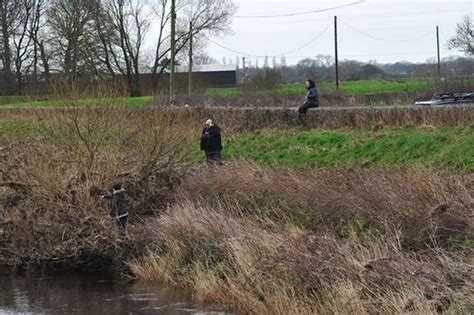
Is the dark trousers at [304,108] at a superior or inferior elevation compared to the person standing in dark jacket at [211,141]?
superior

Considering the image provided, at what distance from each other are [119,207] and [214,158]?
14.8 feet

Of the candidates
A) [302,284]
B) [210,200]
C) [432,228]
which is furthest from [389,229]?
[210,200]

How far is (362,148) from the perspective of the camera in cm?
2141

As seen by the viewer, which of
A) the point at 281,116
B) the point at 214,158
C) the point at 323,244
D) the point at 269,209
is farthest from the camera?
the point at 281,116

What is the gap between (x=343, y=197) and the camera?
14.2 meters

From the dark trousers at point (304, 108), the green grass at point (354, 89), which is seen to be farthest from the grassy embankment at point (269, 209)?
the green grass at point (354, 89)

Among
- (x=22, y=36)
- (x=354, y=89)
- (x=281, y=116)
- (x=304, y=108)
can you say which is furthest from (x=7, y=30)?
(x=304, y=108)

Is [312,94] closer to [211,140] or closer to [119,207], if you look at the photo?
[211,140]

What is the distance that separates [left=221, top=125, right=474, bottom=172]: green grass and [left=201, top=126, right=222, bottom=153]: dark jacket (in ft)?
4.95

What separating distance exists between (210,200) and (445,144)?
610 cm

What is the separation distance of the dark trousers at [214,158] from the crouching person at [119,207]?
320 centimetres

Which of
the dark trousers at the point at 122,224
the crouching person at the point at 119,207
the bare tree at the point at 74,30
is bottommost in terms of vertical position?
the dark trousers at the point at 122,224

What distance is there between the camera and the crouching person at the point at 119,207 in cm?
1744

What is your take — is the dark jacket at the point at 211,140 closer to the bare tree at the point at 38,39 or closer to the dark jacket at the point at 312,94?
the dark jacket at the point at 312,94
